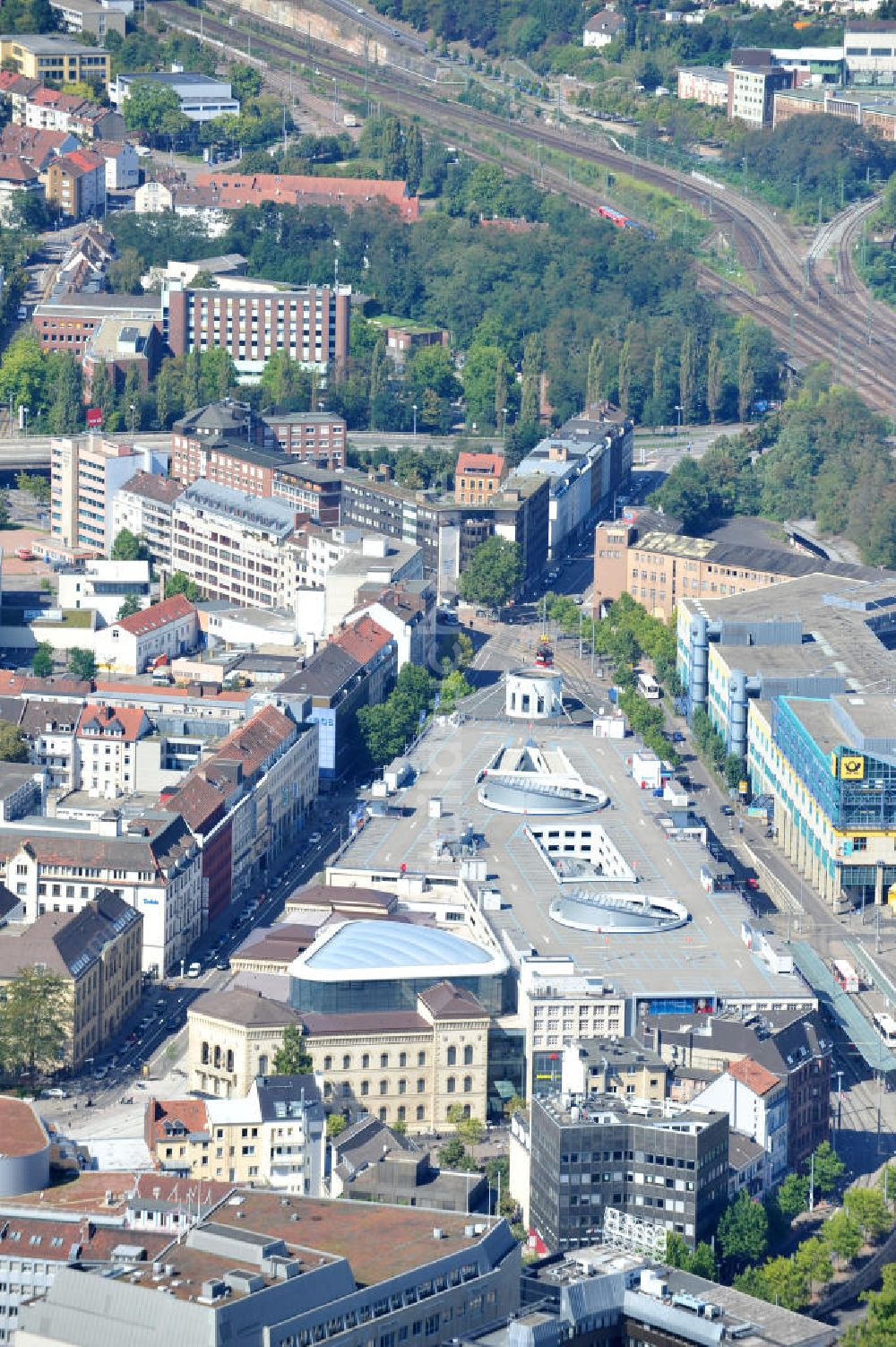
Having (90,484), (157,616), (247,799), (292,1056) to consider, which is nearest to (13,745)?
(247,799)

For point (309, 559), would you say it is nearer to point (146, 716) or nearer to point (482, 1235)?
point (146, 716)

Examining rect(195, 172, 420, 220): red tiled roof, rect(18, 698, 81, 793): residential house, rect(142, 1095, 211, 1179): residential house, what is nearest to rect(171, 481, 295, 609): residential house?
rect(18, 698, 81, 793): residential house

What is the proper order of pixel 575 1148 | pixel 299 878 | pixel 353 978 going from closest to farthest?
pixel 575 1148
pixel 353 978
pixel 299 878

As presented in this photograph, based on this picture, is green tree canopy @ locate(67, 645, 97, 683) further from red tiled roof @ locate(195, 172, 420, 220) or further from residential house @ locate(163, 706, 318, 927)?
red tiled roof @ locate(195, 172, 420, 220)

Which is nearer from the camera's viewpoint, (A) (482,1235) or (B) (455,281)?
(A) (482,1235)

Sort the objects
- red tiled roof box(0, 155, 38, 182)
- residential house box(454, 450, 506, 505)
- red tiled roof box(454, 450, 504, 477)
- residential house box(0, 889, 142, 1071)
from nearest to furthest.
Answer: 1. residential house box(0, 889, 142, 1071)
2. residential house box(454, 450, 506, 505)
3. red tiled roof box(454, 450, 504, 477)
4. red tiled roof box(0, 155, 38, 182)

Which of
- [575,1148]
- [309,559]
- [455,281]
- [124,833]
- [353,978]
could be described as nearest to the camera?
[575,1148]

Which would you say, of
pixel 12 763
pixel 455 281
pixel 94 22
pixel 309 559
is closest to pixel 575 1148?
pixel 12 763

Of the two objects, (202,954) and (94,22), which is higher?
(94,22)
